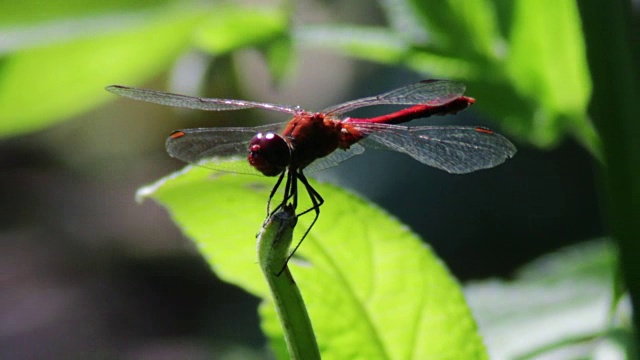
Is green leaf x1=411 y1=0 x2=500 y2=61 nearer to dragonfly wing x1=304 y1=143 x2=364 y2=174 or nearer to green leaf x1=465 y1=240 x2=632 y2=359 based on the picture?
dragonfly wing x1=304 y1=143 x2=364 y2=174

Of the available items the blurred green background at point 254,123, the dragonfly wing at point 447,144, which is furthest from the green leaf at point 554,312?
the dragonfly wing at point 447,144

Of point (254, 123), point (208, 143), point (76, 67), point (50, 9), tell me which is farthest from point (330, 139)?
point (254, 123)

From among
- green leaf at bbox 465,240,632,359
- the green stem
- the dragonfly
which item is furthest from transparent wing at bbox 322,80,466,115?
the green stem

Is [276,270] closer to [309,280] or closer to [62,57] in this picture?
[309,280]

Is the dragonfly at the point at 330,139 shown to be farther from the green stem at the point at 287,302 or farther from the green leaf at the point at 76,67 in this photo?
the green stem at the point at 287,302

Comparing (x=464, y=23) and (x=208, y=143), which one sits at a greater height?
(x=464, y=23)

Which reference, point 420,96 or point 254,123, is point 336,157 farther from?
point 254,123
